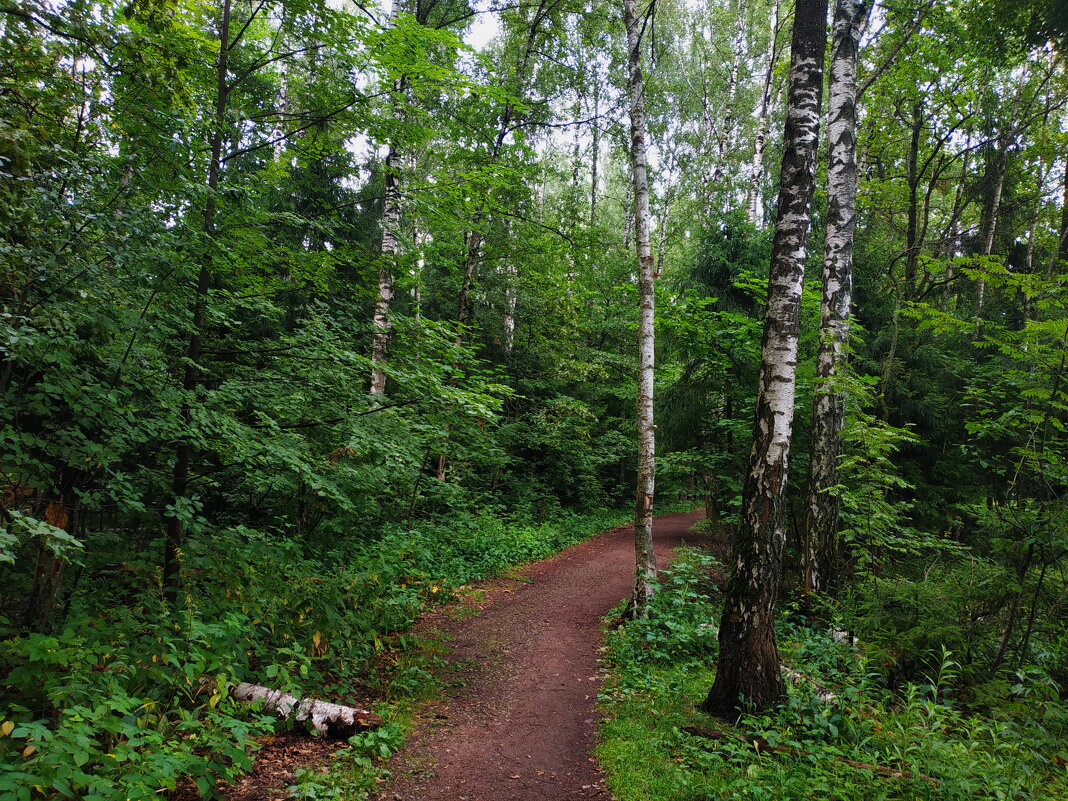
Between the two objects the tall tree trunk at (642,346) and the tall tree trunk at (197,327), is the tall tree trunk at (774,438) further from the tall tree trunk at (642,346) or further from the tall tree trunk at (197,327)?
the tall tree trunk at (197,327)

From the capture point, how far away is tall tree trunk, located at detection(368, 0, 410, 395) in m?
6.71

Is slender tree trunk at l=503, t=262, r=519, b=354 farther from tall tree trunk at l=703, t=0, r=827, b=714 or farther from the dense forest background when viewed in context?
tall tree trunk at l=703, t=0, r=827, b=714

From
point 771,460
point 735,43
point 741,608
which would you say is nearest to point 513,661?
point 741,608

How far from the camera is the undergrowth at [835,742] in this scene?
330 centimetres

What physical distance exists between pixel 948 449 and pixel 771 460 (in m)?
8.61

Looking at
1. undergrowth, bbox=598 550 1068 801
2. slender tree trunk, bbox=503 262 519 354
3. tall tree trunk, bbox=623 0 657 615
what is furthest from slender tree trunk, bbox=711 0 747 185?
undergrowth, bbox=598 550 1068 801

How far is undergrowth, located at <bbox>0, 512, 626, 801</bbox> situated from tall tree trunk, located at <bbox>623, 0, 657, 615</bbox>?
138 inches

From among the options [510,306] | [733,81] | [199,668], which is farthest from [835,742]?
[733,81]

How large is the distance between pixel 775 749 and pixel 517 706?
275 cm

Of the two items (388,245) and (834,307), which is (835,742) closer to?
(834,307)

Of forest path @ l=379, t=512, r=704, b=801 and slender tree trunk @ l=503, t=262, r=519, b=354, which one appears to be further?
slender tree trunk @ l=503, t=262, r=519, b=354

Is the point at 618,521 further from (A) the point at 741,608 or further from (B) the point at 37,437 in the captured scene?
(B) the point at 37,437

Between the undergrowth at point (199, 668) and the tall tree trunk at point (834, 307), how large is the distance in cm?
578

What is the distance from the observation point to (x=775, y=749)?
13.2 ft
